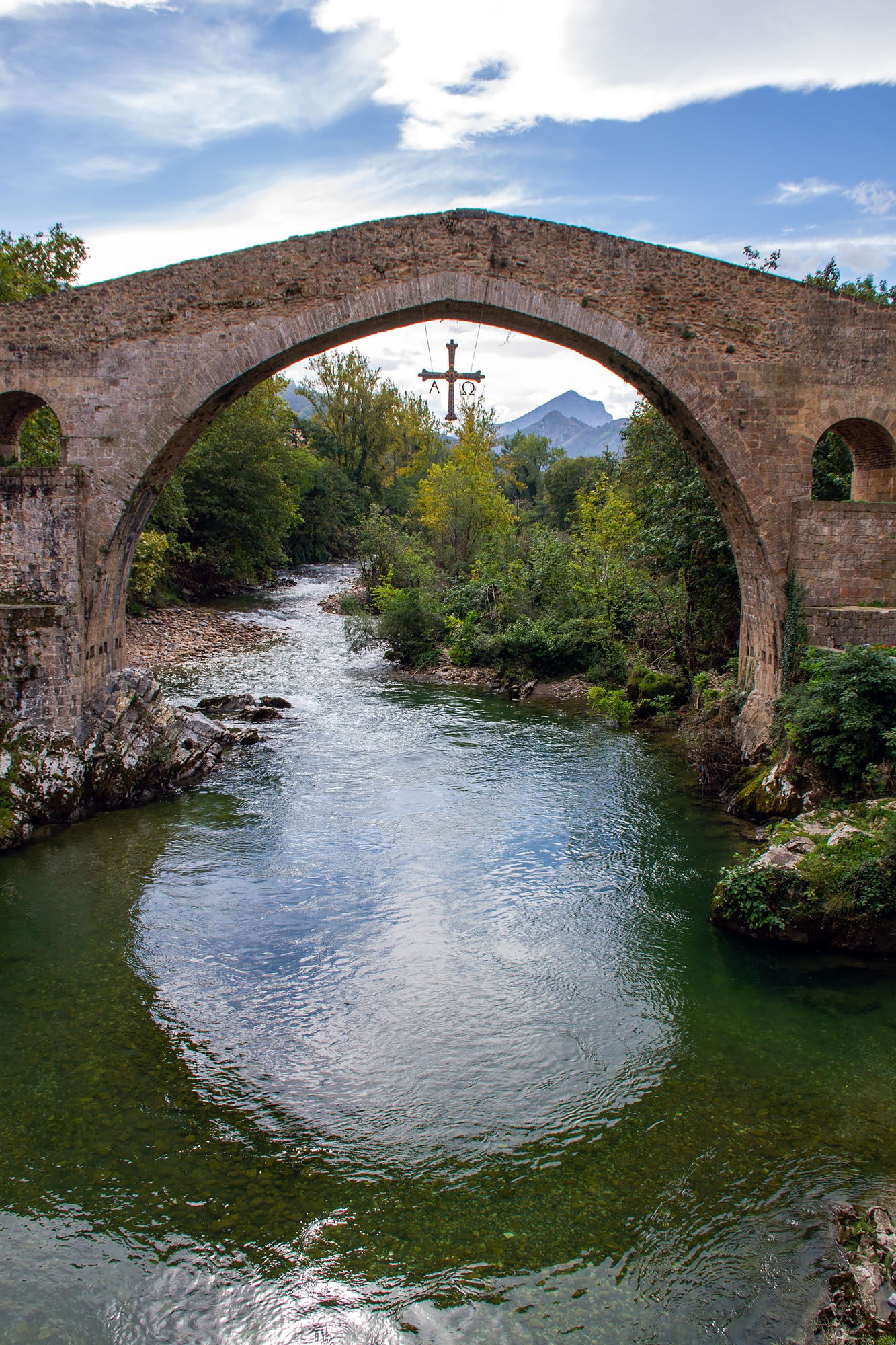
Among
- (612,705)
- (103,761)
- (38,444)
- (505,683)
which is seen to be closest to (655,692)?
(612,705)

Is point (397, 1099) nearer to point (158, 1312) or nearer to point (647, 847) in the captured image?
point (158, 1312)

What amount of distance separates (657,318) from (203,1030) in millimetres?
8465

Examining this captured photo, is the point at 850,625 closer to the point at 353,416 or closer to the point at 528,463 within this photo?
the point at 353,416

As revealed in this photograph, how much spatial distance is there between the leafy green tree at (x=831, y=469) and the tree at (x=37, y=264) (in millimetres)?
12569

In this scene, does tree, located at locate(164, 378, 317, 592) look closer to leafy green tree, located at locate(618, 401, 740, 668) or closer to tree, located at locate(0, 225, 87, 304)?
tree, located at locate(0, 225, 87, 304)

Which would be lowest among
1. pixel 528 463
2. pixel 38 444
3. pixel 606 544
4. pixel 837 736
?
pixel 837 736

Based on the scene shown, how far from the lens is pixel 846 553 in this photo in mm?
9602

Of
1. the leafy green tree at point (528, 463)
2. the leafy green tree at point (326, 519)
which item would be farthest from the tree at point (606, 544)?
the leafy green tree at point (528, 463)

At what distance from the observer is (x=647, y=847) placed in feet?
27.9

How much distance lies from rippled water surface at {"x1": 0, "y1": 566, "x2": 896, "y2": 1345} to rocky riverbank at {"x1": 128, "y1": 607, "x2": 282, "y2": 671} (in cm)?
955

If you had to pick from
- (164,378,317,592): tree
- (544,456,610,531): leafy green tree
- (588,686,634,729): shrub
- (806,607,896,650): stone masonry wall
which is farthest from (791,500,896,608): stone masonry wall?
(544,456,610,531): leafy green tree

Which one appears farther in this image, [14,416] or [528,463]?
[528,463]

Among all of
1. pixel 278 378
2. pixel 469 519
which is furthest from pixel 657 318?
pixel 278 378

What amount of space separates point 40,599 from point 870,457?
986cm
